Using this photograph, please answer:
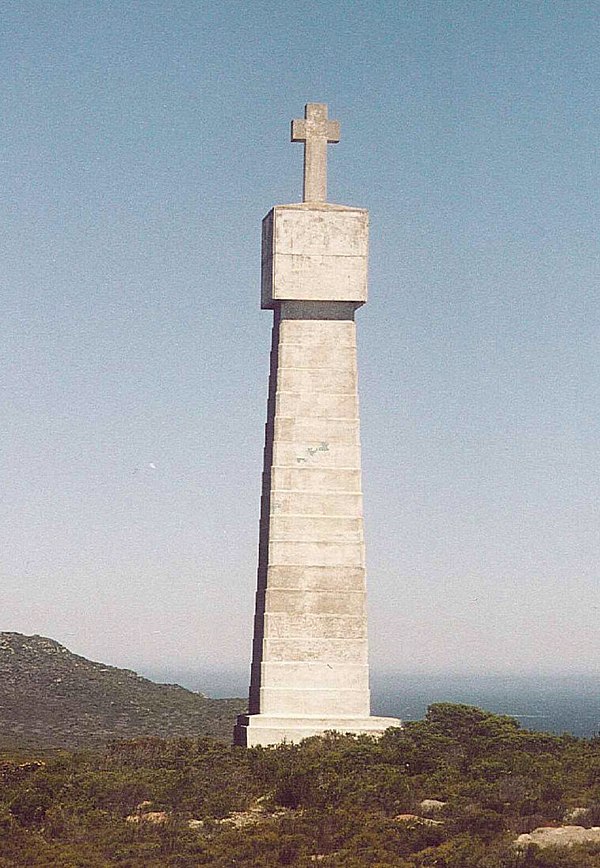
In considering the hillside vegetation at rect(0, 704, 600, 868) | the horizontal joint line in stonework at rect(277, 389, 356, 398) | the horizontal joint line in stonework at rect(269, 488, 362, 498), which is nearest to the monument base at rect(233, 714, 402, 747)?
the hillside vegetation at rect(0, 704, 600, 868)

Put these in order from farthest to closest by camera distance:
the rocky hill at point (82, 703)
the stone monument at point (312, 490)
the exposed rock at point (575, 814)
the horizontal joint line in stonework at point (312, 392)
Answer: the rocky hill at point (82, 703)
the horizontal joint line in stonework at point (312, 392)
the stone monument at point (312, 490)
the exposed rock at point (575, 814)

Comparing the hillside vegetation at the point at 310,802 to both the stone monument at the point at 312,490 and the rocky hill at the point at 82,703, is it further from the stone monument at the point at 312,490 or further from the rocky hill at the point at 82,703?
the rocky hill at the point at 82,703

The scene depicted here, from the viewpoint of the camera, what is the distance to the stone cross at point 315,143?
142 ft

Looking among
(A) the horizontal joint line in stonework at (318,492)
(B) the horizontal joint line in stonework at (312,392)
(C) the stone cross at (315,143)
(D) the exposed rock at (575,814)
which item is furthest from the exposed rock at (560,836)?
(C) the stone cross at (315,143)

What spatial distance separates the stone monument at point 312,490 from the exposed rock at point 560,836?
10.8 metres

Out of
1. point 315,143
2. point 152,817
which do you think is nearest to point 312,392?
point 315,143

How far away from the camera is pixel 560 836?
96.3 feet

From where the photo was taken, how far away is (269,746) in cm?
3966

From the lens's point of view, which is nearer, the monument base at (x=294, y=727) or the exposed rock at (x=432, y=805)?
the exposed rock at (x=432, y=805)

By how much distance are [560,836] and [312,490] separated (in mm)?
14014

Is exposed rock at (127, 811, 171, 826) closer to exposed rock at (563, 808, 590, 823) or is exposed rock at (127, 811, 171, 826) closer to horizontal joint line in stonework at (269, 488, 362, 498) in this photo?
exposed rock at (563, 808, 590, 823)

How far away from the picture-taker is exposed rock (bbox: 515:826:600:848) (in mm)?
28734

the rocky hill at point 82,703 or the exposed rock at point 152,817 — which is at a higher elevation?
the rocky hill at point 82,703

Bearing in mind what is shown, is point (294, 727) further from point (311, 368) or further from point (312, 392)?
point (311, 368)
